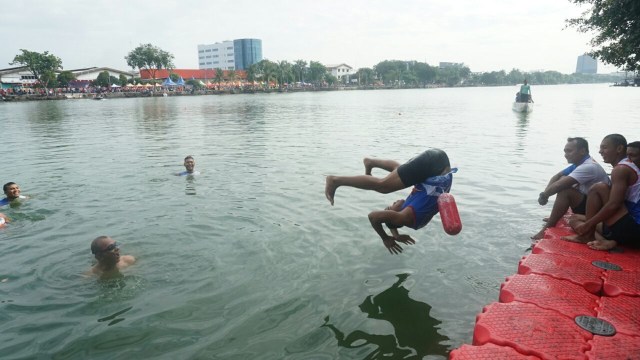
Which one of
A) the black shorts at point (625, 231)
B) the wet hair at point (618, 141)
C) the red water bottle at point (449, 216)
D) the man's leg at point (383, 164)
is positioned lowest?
the black shorts at point (625, 231)

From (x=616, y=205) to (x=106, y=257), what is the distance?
763 centimetres

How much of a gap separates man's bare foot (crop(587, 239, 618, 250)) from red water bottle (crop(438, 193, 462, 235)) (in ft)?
7.36

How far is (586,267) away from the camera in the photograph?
5.53 meters

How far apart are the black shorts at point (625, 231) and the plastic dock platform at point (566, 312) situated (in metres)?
0.16

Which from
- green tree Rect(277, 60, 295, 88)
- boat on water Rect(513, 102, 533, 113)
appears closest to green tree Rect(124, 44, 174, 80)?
green tree Rect(277, 60, 295, 88)

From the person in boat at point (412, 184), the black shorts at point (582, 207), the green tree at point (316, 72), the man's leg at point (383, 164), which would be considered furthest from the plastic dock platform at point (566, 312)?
the green tree at point (316, 72)

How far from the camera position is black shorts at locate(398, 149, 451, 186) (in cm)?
620

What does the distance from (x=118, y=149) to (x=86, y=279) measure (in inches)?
584

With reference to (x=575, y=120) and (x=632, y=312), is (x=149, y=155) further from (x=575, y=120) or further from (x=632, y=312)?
(x=575, y=120)

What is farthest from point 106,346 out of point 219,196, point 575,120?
point 575,120

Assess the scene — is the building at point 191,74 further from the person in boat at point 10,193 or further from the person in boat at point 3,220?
the person in boat at point 3,220

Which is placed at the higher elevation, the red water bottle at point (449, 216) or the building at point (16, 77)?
the building at point (16, 77)

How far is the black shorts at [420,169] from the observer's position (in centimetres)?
620

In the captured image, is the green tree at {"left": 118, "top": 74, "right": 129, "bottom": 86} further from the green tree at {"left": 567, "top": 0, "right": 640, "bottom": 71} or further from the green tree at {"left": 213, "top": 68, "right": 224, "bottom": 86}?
the green tree at {"left": 567, "top": 0, "right": 640, "bottom": 71}
